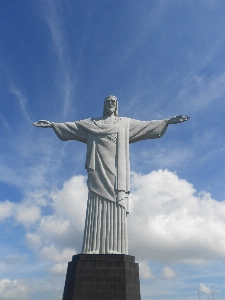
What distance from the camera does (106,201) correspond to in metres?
11.6

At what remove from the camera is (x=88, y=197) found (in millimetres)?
11961

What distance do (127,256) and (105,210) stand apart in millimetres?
1868

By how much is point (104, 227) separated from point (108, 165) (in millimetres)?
2453

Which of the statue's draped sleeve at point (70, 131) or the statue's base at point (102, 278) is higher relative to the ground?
the statue's draped sleeve at point (70, 131)

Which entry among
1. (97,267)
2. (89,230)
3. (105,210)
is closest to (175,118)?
(105,210)

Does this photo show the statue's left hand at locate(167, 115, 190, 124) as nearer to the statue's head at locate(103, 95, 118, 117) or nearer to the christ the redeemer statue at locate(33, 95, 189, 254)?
the christ the redeemer statue at locate(33, 95, 189, 254)

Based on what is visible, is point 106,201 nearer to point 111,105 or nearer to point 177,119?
point 111,105

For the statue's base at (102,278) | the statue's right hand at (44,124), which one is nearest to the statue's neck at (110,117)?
the statue's right hand at (44,124)

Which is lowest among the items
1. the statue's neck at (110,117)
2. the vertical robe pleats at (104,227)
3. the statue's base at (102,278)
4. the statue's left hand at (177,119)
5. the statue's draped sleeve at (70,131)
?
the statue's base at (102,278)

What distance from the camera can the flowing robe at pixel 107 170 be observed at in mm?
11102

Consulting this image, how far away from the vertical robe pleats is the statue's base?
493 mm

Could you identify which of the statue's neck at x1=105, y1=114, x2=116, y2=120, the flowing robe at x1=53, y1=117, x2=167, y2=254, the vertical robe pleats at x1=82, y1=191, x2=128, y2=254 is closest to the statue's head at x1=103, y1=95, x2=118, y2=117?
the statue's neck at x1=105, y1=114, x2=116, y2=120

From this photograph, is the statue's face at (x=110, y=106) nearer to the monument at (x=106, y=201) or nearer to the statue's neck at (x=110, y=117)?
the monument at (x=106, y=201)

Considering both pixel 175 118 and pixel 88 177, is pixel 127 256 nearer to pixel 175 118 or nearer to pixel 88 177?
pixel 88 177
